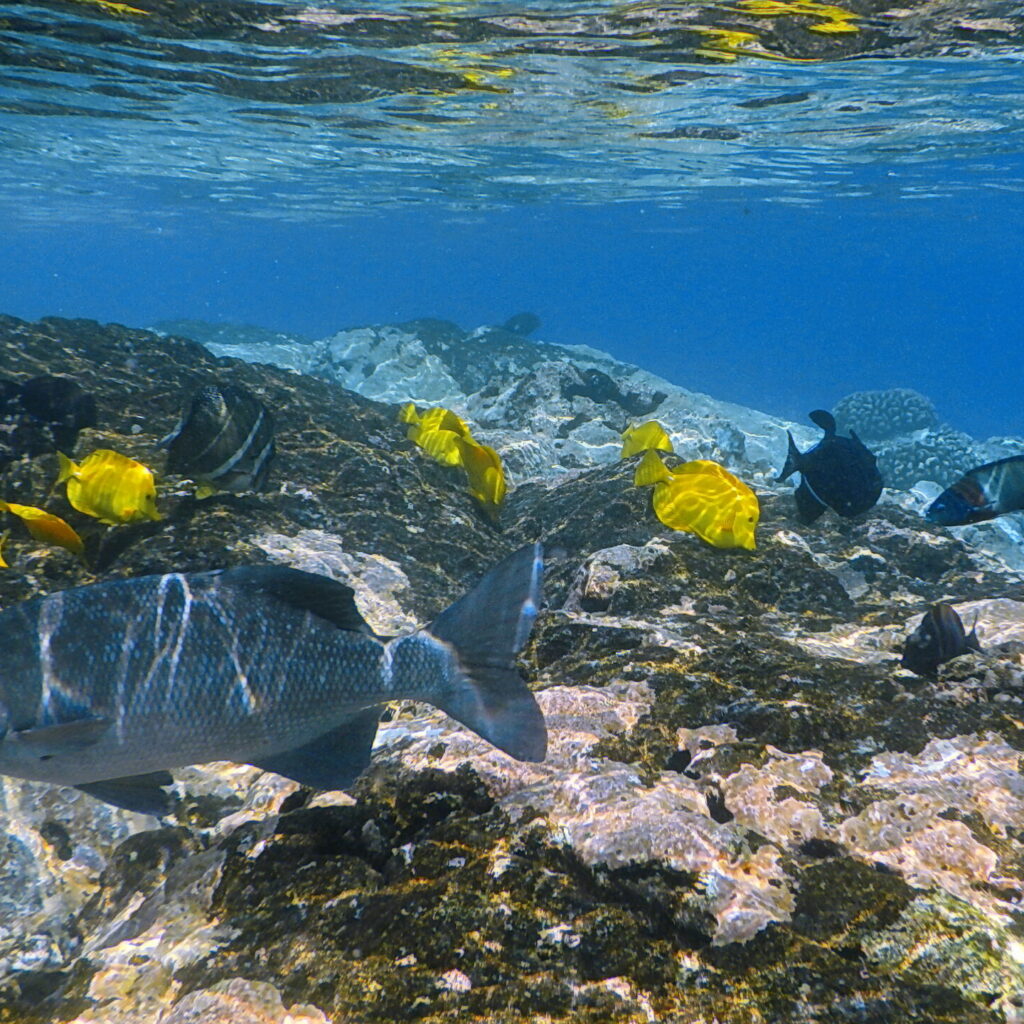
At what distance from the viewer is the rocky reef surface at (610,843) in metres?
1.89

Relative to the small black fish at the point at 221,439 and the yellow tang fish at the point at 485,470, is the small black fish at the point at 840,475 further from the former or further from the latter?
the small black fish at the point at 221,439

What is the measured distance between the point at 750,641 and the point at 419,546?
3237mm

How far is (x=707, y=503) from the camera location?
436cm

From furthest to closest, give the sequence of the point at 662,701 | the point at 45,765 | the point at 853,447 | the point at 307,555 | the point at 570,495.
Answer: the point at 570,495, the point at 307,555, the point at 853,447, the point at 662,701, the point at 45,765

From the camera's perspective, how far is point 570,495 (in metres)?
7.68

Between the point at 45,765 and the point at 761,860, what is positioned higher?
the point at 45,765

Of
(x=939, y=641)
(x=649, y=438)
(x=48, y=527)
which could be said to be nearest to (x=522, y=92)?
(x=649, y=438)

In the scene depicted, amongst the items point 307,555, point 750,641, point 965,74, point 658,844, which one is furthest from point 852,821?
point 965,74

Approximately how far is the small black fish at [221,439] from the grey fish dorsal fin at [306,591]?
2.13m

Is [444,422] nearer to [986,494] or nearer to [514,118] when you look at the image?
[986,494]

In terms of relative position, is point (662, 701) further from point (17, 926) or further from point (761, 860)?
point (17, 926)

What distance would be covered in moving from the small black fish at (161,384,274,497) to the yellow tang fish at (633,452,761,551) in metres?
2.86

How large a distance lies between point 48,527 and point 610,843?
12.7 ft

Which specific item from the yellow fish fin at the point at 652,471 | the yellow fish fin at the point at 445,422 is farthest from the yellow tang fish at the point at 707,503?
the yellow fish fin at the point at 445,422
